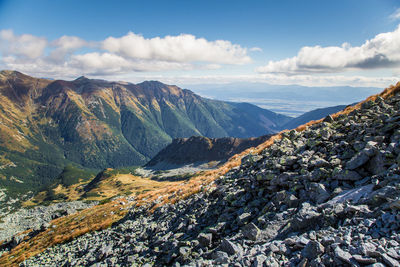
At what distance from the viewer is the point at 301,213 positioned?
11.7m

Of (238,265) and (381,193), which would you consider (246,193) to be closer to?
(238,265)

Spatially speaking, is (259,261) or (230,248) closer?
(259,261)

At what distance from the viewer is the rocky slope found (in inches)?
345

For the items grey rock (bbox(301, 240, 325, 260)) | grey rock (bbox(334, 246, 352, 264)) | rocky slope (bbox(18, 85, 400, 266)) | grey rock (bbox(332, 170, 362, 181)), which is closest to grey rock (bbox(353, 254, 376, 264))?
rocky slope (bbox(18, 85, 400, 266))

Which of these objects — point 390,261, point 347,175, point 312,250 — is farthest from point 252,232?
point 347,175

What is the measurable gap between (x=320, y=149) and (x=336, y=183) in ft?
16.1

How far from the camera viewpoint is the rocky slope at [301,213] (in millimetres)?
8766

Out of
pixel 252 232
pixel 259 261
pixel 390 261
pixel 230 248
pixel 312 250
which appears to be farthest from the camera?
pixel 252 232

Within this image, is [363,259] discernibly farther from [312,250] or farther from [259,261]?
[259,261]

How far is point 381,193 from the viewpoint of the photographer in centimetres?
989

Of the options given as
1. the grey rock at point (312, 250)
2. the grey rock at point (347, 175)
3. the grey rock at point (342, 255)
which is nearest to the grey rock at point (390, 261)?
the grey rock at point (342, 255)

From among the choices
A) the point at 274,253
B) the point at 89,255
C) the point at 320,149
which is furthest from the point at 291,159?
the point at 89,255

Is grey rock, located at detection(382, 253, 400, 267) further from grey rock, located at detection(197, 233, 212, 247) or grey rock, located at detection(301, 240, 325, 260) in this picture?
grey rock, located at detection(197, 233, 212, 247)

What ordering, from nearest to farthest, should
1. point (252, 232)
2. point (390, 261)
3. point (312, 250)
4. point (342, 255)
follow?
point (390, 261), point (342, 255), point (312, 250), point (252, 232)
